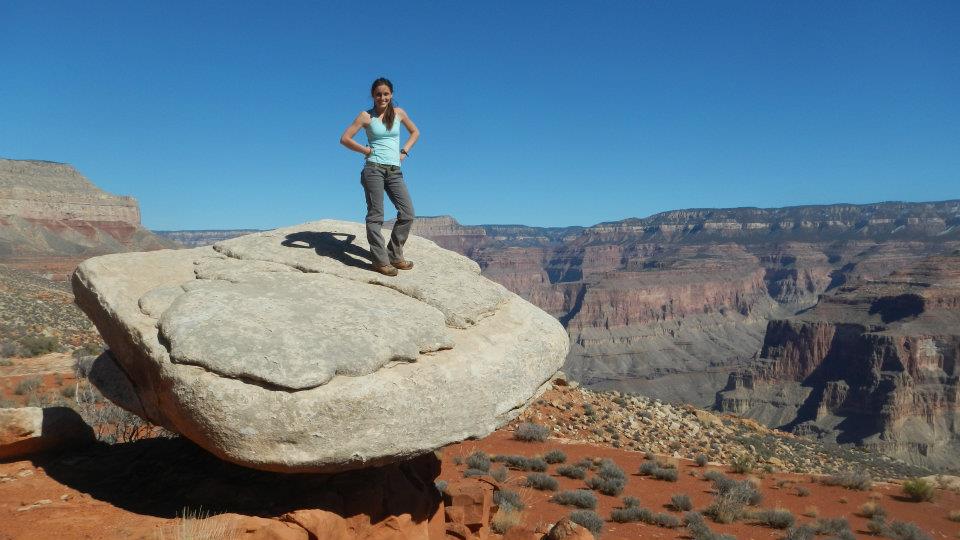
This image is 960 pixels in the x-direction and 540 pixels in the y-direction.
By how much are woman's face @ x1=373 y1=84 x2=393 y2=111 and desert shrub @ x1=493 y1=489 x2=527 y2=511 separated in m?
6.51

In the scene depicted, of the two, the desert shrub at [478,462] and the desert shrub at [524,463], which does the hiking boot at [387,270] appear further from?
the desert shrub at [524,463]

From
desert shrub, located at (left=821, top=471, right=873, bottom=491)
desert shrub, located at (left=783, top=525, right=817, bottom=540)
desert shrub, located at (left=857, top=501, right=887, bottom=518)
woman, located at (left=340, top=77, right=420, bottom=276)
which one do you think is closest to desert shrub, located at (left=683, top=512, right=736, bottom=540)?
desert shrub, located at (left=783, top=525, right=817, bottom=540)

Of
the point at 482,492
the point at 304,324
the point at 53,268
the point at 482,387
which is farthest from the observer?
the point at 53,268

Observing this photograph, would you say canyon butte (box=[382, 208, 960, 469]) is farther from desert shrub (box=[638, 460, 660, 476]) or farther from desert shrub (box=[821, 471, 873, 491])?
desert shrub (box=[638, 460, 660, 476])

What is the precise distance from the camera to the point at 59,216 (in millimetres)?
97000

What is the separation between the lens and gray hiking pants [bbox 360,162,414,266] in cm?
696

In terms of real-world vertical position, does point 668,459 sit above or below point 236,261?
below

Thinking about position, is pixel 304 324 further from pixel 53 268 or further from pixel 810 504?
pixel 53 268

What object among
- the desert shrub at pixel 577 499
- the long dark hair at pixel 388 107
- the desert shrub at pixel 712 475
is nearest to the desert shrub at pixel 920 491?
the desert shrub at pixel 712 475

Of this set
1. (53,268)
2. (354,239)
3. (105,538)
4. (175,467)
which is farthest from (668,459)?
(53,268)

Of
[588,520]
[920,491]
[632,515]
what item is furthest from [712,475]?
[588,520]

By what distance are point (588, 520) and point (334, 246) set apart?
605 cm

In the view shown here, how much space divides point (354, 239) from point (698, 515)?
778cm

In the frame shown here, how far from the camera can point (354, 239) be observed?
8.27m
